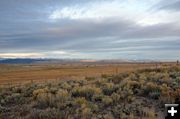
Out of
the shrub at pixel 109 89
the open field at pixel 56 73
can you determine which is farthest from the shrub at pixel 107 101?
the open field at pixel 56 73

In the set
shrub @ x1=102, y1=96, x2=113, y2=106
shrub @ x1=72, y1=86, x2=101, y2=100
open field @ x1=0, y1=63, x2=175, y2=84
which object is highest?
shrub @ x1=72, y1=86, x2=101, y2=100

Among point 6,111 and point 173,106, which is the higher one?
point 173,106

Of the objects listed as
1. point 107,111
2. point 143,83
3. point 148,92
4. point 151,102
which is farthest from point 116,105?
point 143,83

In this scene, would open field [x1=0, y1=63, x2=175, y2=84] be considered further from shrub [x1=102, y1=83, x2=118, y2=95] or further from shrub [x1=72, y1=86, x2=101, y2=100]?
shrub [x1=72, y1=86, x2=101, y2=100]

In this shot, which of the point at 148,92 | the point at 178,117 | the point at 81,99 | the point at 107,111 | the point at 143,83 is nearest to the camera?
the point at 178,117

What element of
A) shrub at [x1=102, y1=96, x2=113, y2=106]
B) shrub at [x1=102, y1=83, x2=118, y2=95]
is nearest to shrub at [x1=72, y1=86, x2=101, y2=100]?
shrub at [x1=102, y1=83, x2=118, y2=95]

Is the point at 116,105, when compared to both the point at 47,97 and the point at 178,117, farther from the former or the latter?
the point at 178,117

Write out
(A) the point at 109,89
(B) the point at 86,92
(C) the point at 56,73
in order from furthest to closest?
(C) the point at 56,73
(A) the point at 109,89
(B) the point at 86,92

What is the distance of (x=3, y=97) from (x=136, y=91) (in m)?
8.11

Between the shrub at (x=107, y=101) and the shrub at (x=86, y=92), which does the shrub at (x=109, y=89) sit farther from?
the shrub at (x=107, y=101)

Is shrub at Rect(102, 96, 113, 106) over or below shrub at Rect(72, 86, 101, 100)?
below

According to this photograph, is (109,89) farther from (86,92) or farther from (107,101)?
(107,101)

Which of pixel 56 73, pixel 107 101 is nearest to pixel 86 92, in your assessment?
pixel 107 101

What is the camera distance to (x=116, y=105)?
1431 cm
